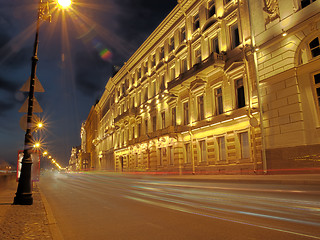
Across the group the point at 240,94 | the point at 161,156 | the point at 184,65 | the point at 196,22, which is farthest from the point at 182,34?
the point at 161,156

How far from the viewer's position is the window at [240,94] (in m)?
20.2

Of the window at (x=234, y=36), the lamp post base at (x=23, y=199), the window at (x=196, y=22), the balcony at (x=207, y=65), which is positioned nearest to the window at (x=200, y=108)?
the balcony at (x=207, y=65)

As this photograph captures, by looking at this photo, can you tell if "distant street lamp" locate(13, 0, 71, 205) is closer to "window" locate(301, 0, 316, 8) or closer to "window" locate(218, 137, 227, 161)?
"window" locate(301, 0, 316, 8)

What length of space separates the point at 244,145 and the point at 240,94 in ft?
12.7

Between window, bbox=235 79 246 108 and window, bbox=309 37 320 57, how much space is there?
580 centimetres

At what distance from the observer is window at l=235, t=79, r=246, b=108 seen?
20234 mm

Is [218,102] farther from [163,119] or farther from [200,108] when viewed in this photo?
[163,119]

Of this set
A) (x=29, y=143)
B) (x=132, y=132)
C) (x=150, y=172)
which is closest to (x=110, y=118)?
(x=132, y=132)

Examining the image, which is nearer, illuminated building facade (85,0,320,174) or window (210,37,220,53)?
illuminated building facade (85,0,320,174)

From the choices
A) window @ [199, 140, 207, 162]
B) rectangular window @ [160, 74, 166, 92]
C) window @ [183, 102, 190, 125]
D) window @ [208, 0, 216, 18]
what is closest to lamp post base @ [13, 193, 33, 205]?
window @ [199, 140, 207, 162]

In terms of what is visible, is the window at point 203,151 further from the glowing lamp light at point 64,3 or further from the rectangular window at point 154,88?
the glowing lamp light at point 64,3

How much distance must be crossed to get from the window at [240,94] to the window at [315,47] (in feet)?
19.0

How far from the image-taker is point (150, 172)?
3291cm

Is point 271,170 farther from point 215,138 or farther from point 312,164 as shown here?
point 215,138
